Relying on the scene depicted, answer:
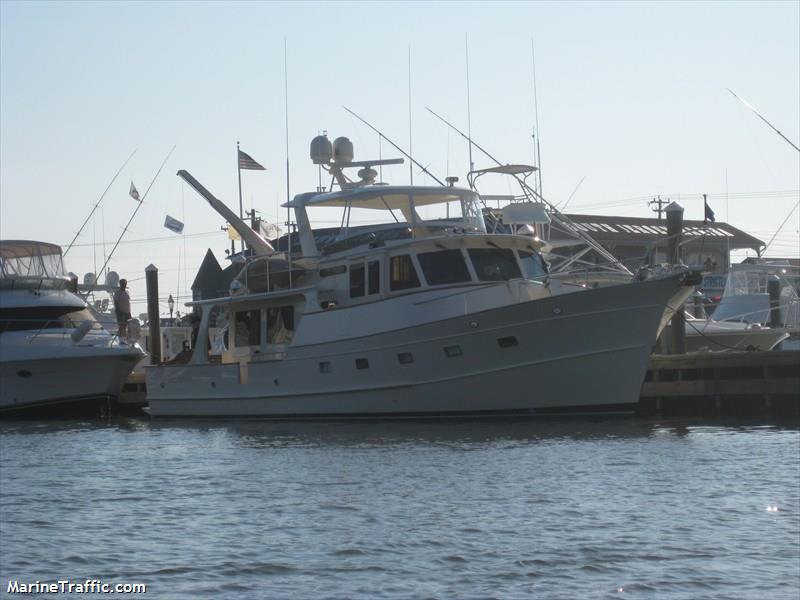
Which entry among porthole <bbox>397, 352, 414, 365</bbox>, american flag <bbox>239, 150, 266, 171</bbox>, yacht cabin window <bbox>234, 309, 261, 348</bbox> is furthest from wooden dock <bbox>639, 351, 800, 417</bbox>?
american flag <bbox>239, 150, 266, 171</bbox>

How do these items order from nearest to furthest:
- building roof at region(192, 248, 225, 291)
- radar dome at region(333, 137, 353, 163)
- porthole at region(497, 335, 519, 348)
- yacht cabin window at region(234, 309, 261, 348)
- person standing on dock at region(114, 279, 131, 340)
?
1. porthole at region(497, 335, 519, 348)
2. yacht cabin window at region(234, 309, 261, 348)
3. radar dome at region(333, 137, 353, 163)
4. person standing on dock at region(114, 279, 131, 340)
5. building roof at region(192, 248, 225, 291)

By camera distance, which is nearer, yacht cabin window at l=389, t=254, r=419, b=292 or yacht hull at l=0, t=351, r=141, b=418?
yacht cabin window at l=389, t=254, r=419, b=292

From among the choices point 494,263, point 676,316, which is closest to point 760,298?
point 676,316

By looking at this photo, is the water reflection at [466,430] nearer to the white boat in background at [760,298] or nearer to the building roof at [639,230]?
the white boat in background at [760,298]

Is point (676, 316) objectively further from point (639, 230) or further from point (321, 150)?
point (639, 230)

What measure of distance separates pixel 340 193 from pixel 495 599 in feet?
52.3

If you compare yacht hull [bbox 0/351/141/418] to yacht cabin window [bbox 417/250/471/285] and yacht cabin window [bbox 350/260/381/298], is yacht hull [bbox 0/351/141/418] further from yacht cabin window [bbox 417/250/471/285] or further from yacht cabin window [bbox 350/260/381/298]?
yacht cabin window [bbox 417/250/471/285]

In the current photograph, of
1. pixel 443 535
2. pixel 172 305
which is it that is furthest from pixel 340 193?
pixel 172 305

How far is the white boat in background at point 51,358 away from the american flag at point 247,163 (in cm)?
533

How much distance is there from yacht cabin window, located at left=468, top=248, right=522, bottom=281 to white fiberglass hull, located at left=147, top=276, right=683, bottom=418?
1686 mm

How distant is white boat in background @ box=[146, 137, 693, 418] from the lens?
22.4 meters

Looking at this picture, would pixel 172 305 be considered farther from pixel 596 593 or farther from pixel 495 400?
pixel 596 593

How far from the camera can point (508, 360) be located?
22.8 m

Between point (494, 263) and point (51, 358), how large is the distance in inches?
450
